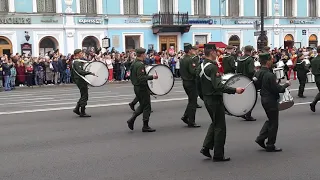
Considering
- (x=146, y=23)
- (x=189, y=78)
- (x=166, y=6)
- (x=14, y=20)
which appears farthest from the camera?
(x=166, y=6)

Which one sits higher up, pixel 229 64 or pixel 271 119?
pixel 229 64

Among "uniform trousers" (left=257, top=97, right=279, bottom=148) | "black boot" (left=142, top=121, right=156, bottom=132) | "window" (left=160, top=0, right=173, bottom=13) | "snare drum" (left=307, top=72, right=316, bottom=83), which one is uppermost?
"window" (left=160, top=0, right=173, bottom=13)

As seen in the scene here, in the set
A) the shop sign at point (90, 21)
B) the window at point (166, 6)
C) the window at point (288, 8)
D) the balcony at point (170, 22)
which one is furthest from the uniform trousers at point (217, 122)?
the window at point (288, 8)

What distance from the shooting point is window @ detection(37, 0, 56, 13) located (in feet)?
109

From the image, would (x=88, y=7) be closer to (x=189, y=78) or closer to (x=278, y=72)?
(x=189, y=78)

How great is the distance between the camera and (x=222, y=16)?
4016 centimetres

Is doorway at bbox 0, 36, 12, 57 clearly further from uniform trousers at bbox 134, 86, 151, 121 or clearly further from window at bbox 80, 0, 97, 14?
uniform trousers at bbox 134, 86, 151, 121

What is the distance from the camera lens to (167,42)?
125 feet

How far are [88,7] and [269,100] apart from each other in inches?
1124

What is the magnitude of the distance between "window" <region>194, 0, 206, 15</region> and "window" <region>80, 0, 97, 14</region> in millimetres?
8691

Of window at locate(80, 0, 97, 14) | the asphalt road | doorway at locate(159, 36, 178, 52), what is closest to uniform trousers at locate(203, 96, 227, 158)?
the asphalt road

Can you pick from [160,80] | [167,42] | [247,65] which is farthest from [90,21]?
[160,80]

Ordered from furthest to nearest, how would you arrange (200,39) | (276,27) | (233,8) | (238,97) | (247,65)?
(276,27)
(233,8)
(200,39)
(247,65)
(238,97)

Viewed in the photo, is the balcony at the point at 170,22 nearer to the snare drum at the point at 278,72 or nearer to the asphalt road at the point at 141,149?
the asphalt road at the point at 141,149
